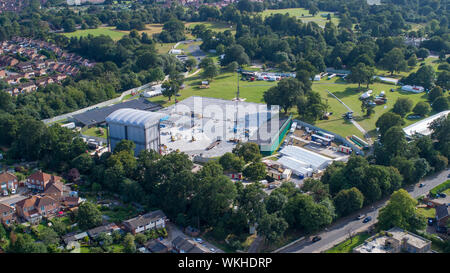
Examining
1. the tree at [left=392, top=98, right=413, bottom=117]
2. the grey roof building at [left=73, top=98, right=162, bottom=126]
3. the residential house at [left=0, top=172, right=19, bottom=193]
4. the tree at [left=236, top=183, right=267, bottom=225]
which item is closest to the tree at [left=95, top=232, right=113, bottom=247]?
the tree at [left=236, top=183, right=267, bottom=225]

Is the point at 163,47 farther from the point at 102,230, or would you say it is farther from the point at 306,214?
the point at 306,214

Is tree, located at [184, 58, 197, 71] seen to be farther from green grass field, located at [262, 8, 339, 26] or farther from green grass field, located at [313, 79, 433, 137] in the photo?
green grass field, located at [262, 8, 339, 26]

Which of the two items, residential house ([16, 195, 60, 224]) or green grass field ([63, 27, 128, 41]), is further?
green grass field ([63, 27, 128, 41])

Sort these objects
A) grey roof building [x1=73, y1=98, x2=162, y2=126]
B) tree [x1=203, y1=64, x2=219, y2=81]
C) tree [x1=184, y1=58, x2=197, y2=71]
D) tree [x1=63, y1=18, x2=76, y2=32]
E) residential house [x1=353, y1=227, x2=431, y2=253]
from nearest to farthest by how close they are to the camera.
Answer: residential house [x1=353, y1=227, x2=431, y2=253] → grey roof building [x1=73, y1=98, x2=162, y2=126] → tree [x1=203, y1=64, x2=219, y2=81] → tree [x1=184, y1=58, x2=197, y2=71] → tree [x1=63, y1=18, x2=76, y2=32]

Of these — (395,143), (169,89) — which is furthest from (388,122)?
(169,89)

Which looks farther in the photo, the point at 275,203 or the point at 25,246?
the point at 275,203

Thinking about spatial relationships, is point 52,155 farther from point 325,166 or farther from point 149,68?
point 149,68

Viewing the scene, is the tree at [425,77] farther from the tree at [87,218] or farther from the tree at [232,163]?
the tree at [87,218]
